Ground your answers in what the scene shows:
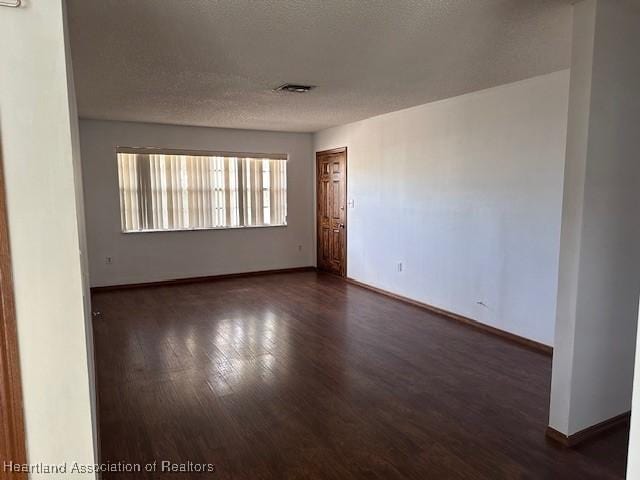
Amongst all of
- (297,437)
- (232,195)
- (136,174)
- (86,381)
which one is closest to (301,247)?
(232,195)

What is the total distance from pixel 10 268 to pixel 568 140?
270 centimetres

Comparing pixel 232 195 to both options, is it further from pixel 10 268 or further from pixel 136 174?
pixel 10 268

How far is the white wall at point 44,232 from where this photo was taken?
1325mm

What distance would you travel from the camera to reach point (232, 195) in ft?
23.4

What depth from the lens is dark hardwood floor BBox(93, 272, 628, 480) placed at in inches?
92.8

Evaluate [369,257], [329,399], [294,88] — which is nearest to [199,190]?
[369,257]

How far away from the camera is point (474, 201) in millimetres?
4570

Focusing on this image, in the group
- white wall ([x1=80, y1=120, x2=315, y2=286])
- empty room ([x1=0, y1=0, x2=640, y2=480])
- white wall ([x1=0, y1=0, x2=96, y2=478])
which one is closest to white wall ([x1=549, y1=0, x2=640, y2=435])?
empty room ([x1=0, y1=0, x2=640, y2=480])

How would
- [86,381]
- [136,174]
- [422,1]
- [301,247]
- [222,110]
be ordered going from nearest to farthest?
[86,381] → [422,1] → [222,110] → [136,174] → [301,247]

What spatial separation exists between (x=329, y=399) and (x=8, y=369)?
210 cm

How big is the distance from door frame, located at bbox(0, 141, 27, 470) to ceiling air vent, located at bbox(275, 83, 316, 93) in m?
3.03

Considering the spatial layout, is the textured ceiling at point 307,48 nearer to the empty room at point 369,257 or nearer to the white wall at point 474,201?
the empty room at point 369,257

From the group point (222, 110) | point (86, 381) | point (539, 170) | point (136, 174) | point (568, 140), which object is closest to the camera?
point (86, 381)

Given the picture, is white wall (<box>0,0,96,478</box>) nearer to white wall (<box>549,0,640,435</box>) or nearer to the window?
white wall (<box>549,0,640,435</box>)
